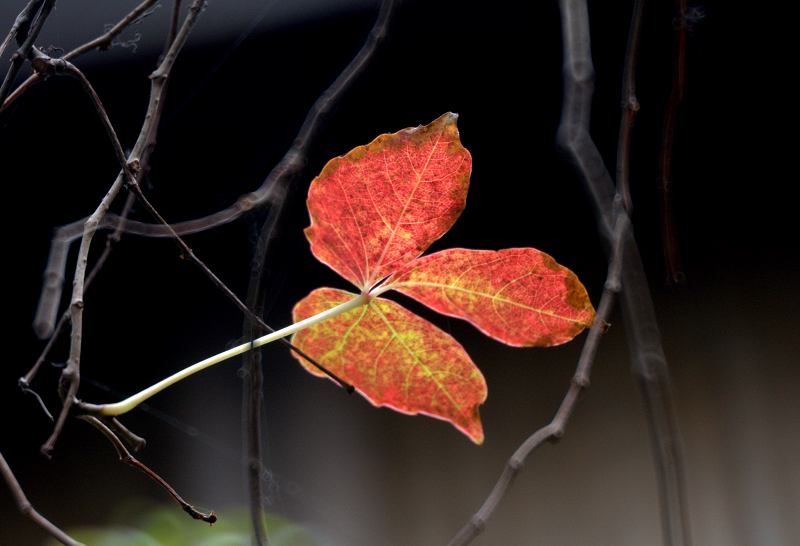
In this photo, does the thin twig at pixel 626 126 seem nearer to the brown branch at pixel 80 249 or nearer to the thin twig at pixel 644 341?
the thin twig at pixel 644 341

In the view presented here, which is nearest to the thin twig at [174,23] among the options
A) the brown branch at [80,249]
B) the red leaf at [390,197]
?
the brown branch at [80,249]

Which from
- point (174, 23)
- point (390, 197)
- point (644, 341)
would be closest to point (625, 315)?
point (644, 341)

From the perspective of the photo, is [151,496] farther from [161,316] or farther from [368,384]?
[368,384]

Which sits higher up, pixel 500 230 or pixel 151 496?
pixel 500 230

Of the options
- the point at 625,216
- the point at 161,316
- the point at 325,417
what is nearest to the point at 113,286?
the point at 161,316

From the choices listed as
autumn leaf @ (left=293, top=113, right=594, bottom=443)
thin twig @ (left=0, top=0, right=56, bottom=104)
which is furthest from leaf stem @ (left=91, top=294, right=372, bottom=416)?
thin twig @ (left=0, top=0, right=56, bottom=104)

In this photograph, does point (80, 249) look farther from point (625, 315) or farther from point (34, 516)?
point (625, 315)

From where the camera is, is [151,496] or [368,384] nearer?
[368,384]

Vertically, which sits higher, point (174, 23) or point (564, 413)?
point (174, 23)
